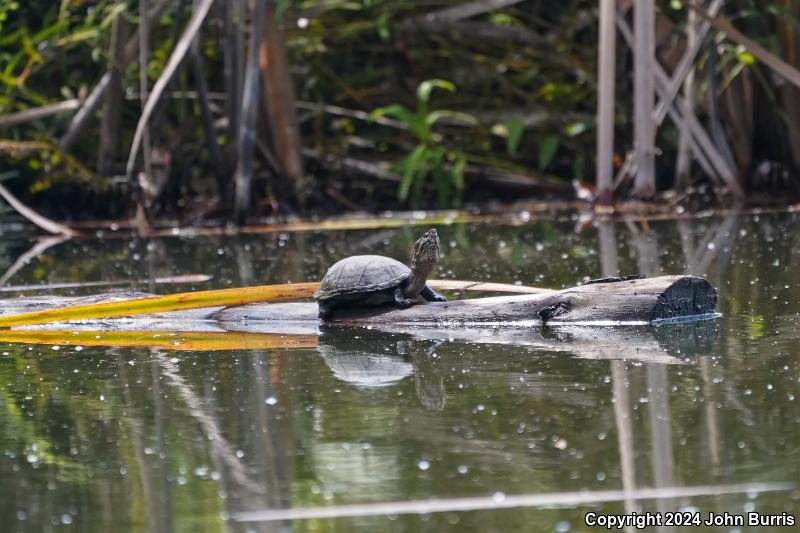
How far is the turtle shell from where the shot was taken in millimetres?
5066

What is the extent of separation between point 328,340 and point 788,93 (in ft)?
19.6

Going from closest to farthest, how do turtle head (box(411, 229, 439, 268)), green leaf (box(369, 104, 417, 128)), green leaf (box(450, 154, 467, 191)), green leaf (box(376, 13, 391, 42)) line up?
turtle head (box(411, 229, 439, 268)) → green leaf (box(450, 154, 467, 191)) → green leaf (box(369, 104, 417, 128)) → green leaf (box(376, 13, 391, 42))

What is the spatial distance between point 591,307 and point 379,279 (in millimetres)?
790

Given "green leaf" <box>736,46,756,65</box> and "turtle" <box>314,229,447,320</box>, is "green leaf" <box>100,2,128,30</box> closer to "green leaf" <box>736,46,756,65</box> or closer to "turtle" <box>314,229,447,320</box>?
"green leaf" <box>736,46,756,65</box>

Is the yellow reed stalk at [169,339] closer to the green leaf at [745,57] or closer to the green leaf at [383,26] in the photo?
the green leaf at [745,57]

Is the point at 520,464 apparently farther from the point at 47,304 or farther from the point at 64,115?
the point at 64,115

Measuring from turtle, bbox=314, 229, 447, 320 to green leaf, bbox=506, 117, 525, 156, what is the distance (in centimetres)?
593

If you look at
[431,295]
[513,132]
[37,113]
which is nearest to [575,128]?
[513,132]

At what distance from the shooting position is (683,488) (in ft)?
9.44

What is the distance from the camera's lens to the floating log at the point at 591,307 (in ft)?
15.9

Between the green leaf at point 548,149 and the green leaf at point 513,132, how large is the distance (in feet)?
0.71

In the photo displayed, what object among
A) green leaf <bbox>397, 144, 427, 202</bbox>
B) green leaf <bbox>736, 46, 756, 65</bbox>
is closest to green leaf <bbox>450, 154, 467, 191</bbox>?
green leaf <bbox>397, 144, 427, 202</bbox>

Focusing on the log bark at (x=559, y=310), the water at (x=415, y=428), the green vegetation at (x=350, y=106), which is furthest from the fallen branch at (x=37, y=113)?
the water at (x=415, y=428)

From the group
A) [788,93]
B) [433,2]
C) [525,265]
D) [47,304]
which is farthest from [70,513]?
[433,2]
